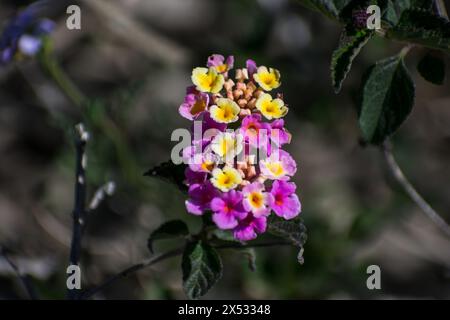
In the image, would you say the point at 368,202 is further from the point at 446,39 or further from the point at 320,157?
the point at 446,39

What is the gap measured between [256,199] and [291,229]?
0.10m

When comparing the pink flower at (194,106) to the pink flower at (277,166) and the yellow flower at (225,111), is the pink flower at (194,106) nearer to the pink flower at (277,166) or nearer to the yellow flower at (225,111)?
the yellow flower at (225,111)

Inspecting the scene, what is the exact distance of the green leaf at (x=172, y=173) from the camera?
139 cm

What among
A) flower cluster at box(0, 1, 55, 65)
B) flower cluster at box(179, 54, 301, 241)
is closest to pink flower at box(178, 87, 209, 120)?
flower cluster at box(179, 54, 301, 241)

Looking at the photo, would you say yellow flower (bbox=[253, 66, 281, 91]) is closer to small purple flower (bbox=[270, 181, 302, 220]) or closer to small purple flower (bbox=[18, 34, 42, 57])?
small purple flower (bbox=[270, 181, 302, 220])

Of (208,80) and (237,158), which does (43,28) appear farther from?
(237,158)

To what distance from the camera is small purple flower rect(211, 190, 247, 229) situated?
1.26 metres

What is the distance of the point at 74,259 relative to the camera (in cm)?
158

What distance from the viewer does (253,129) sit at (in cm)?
133

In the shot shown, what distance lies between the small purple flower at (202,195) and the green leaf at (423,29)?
1.72ft

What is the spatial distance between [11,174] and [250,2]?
1338 mm

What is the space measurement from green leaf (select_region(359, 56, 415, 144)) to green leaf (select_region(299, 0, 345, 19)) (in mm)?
153

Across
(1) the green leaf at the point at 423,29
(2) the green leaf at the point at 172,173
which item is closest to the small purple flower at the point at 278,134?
(2) the green leaf at the point at 172,173

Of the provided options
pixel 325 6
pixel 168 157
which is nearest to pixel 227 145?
pixel 325 6
